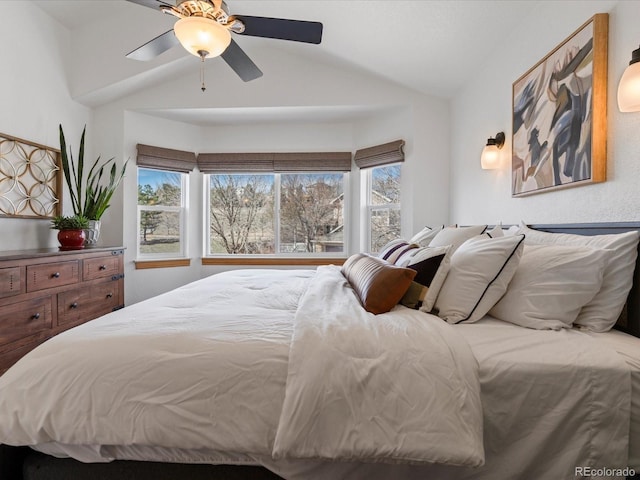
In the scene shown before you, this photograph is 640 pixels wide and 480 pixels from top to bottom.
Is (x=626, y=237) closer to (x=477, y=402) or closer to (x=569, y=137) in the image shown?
(x=569, y=137)

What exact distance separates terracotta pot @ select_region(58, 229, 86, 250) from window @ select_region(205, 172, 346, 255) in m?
1.63

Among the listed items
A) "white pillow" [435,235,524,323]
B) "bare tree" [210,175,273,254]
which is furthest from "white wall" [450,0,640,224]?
"bare tree" [210,175,273,254]

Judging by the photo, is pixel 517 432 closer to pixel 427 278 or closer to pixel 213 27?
pixel 427 278

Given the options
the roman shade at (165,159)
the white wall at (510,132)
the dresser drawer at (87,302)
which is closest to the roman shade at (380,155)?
the white wall at (510,132)

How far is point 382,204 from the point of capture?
13.1ft

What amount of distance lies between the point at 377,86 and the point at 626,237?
2884 mm

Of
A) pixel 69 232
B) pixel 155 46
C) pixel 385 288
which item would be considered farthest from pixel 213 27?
pixel 69 232

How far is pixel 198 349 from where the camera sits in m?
1.04

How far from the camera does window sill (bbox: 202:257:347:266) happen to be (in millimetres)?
4180

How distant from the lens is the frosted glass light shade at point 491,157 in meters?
2.44

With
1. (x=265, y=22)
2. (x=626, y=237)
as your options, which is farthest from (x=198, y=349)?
(x=265, y=22)

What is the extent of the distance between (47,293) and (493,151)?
3405 mm

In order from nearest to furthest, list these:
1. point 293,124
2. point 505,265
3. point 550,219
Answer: point 505,265, point 550,219, point 293,124

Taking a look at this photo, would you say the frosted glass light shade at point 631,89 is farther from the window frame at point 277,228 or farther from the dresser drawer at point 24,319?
the dresser drawer at point 24,319
